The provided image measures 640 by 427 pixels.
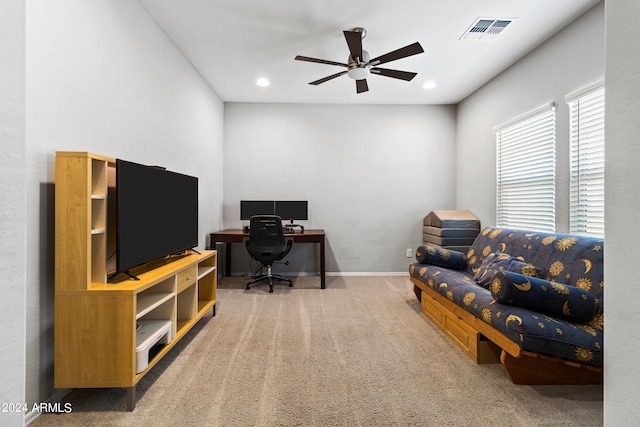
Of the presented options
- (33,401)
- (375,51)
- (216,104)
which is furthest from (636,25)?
(216,104)

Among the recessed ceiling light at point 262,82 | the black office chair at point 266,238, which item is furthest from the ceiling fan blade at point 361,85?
the black office chair at point 266,238

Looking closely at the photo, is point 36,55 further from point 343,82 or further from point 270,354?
point 343,82

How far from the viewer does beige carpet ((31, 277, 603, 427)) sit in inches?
63.6

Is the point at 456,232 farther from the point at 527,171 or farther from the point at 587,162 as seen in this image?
the point at 587,162

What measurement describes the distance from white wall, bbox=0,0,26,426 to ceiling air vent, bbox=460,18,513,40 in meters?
3.23

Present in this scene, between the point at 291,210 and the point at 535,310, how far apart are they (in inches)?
134

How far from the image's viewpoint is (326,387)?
1.89m

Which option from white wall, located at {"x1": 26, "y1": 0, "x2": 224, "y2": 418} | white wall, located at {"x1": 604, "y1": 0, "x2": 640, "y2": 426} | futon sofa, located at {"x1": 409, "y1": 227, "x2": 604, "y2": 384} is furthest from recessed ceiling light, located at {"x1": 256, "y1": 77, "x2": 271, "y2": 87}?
white wall, located at {"x1": 604, "y1": 0, "x2": 640, "y2": 426}

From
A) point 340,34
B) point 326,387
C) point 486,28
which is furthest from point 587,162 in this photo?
point 326,387

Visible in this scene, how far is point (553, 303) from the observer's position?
1899 millimetres

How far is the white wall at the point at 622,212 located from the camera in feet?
2.12

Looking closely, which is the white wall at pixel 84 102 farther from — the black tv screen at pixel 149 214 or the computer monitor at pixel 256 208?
the computer monitor at pixel 256 208

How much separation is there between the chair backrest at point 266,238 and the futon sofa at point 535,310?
196 cm

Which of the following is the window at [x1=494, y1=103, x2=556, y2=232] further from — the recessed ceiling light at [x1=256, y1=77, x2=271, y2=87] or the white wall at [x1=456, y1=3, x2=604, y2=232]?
the recessed ceiling light at [x1=256, y1=77, x2=271, y2=87]
